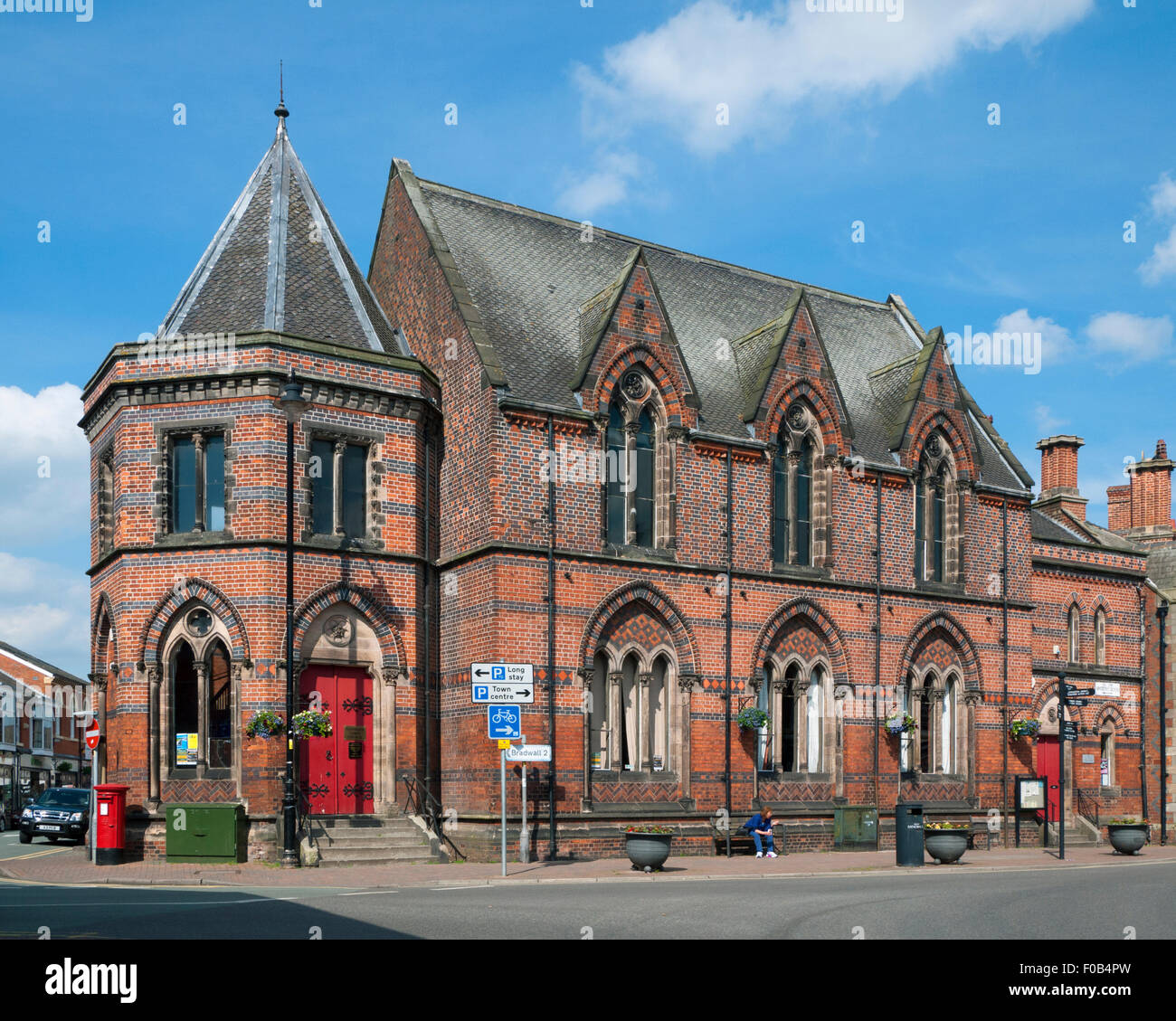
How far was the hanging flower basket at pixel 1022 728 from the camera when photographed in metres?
33.8

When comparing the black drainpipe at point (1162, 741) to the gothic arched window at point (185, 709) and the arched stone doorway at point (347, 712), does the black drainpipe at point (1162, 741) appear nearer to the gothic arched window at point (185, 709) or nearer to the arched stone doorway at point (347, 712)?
the arched stone doorway at point (347, 712)

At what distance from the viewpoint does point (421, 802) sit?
2695 centimetres

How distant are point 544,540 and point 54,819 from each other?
1728cm

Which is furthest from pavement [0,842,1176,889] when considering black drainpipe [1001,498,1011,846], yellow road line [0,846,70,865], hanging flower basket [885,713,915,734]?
black drainpipe [1001,498,1011,846]

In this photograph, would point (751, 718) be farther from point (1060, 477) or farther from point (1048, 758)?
point (1060, 477)

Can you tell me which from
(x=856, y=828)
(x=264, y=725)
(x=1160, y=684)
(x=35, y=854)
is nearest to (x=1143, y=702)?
(x=1160, y=684)

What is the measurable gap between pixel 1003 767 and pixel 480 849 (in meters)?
14.9

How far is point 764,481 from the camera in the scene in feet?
100

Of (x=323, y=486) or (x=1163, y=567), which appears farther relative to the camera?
(x=1163, y=567)

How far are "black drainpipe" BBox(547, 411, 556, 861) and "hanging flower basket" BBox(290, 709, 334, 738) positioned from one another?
4.47 m

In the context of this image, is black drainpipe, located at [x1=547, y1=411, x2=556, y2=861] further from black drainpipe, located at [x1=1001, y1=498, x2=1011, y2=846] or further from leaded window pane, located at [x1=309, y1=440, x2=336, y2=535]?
black drainpipe, located at [x1=1001, y1=498, x2=1011, y2=846]

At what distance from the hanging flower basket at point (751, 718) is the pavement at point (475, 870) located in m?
2.83

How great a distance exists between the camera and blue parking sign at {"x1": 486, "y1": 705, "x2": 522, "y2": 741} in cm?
2255
